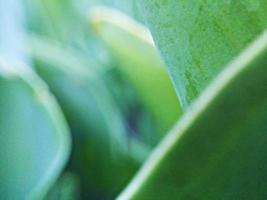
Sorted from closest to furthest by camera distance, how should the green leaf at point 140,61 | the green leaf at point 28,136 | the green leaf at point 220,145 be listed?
the green leaf at point 220,145 < the green leaf at point 28,136 < the green leaf at point 140,61

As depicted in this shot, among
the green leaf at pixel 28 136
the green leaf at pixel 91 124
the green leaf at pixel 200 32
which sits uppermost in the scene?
the green leaf at pixel 200 32

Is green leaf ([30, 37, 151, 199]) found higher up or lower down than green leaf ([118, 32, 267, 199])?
lower down

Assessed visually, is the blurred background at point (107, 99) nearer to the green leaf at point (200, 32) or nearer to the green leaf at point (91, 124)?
the green leaf at point (91, 124)

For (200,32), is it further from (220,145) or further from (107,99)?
(107,99)

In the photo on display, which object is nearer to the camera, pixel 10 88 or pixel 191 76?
pixel 191 76

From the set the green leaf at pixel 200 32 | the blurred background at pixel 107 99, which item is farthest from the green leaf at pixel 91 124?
the green leaf at pixel 200 32

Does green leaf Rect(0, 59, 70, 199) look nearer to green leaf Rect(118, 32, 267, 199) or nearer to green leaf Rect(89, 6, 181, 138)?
green leaf Rect(89, 6, 181, 138)

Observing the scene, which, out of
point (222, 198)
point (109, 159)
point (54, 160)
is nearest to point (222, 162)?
point (222, 198)

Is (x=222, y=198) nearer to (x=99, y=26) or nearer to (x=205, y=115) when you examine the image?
(x=205, y=115)

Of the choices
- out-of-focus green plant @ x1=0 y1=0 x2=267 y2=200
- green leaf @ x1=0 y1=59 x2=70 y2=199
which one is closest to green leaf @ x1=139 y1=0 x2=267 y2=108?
out-of-focus green plant @ x1=0 y1=0 x2=267 y2=200
